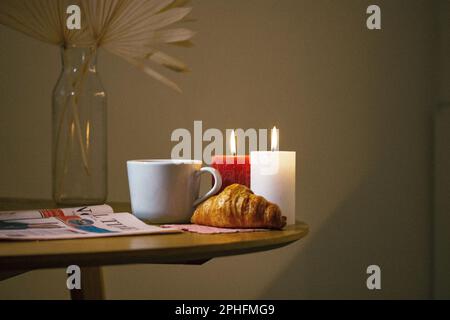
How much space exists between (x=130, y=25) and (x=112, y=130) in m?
0.44

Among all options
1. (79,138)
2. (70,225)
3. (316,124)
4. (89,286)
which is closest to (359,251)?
(316,124)

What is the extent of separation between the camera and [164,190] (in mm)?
703

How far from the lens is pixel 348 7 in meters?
1.51

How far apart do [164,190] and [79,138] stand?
28cm

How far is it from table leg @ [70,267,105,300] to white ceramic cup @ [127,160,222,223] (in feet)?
1.15

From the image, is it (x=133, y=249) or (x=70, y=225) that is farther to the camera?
(x=70, y=225)

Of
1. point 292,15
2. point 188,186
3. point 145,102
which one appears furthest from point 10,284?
point 292,15

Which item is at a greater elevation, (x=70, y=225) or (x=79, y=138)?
(x=79, y=138)

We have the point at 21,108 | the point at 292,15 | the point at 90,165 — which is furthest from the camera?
the point at 292,15

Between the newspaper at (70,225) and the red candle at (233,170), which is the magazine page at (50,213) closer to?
the newspaper at (70,225)

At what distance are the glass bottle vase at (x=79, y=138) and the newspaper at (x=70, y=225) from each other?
5.1 inches

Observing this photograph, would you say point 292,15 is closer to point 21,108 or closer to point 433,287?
point 21,108

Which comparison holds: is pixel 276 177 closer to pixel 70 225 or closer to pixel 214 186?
pixel 214 186

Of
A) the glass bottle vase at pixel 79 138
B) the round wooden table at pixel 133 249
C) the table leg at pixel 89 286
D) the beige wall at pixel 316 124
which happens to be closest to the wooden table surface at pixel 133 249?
the round wooden table at pixel 133 249
